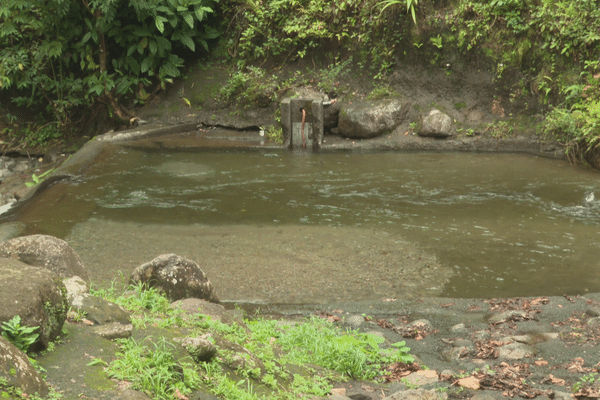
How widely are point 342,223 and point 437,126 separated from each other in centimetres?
543

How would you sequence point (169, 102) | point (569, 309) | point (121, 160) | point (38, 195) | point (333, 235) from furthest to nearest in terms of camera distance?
point (169, 102)
point (121, 160)
point (38, 195)
point (333, 235)
point (569, 309)

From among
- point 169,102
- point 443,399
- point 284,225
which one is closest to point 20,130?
point 169,102

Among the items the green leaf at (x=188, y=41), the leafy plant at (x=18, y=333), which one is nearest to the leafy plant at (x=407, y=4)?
the green leaf at (x=188, y=41)

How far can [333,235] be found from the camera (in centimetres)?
695

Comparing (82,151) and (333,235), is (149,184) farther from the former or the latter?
(333,235)

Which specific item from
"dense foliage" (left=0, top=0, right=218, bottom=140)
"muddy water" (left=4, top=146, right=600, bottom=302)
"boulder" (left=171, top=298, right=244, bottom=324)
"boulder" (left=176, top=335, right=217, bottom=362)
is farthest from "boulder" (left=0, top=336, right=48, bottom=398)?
"dense foliage" (left=0, top=0, right=218, bottom=140)

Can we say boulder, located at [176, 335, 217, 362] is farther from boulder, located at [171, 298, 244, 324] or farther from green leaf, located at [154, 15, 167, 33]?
green leaf, located at [154, 15, 167, 33]

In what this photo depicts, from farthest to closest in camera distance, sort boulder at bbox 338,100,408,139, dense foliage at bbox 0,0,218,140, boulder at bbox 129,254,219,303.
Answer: dense foliage at bbox 0,0,218,140
boulder at bbox 338,100,408,139
boulder at bbox 129,254,219,303

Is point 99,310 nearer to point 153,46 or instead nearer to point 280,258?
→ point 280,258

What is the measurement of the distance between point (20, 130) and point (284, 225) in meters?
10.6

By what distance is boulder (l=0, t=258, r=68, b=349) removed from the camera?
273cm

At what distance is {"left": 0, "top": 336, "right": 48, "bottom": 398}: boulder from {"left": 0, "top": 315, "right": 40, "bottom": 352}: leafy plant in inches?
6.5

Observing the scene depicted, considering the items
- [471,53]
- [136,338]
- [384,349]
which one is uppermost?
[471,53]

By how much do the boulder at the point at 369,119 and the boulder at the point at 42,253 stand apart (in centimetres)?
850
